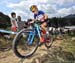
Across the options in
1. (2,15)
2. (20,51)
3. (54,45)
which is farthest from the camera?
(54,45)

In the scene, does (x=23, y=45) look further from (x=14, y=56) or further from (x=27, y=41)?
(x=14, y=56)

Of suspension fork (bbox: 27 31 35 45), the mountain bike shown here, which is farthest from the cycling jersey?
suspension fork (bbox: 27 31 35 45)

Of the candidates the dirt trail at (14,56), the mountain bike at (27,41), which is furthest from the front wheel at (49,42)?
the mountain bike at (27,41)

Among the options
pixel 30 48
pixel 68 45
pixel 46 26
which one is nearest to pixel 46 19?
pixel 46 26

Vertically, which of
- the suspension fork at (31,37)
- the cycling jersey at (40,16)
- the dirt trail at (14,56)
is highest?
the cycling jersey at (40,16)

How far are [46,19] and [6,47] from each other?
665 millimetres

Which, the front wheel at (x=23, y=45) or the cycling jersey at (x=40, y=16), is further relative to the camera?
the cycling jersey at (x=40, y=16)

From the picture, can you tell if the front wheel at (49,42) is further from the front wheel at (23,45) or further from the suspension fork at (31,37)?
the suspension fork at (31,37)

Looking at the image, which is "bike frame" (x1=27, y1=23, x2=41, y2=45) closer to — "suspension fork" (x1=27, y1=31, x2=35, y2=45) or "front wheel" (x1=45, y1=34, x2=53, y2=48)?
"suspension fork" (x1=27, y1=31, x2=35, y2=45)

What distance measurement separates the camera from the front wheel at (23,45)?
321 centimetres

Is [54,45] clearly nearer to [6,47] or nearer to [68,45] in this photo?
[68,45]

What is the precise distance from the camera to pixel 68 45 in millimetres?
3855

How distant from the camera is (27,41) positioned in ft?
11.1

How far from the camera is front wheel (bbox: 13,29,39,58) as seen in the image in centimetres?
321
